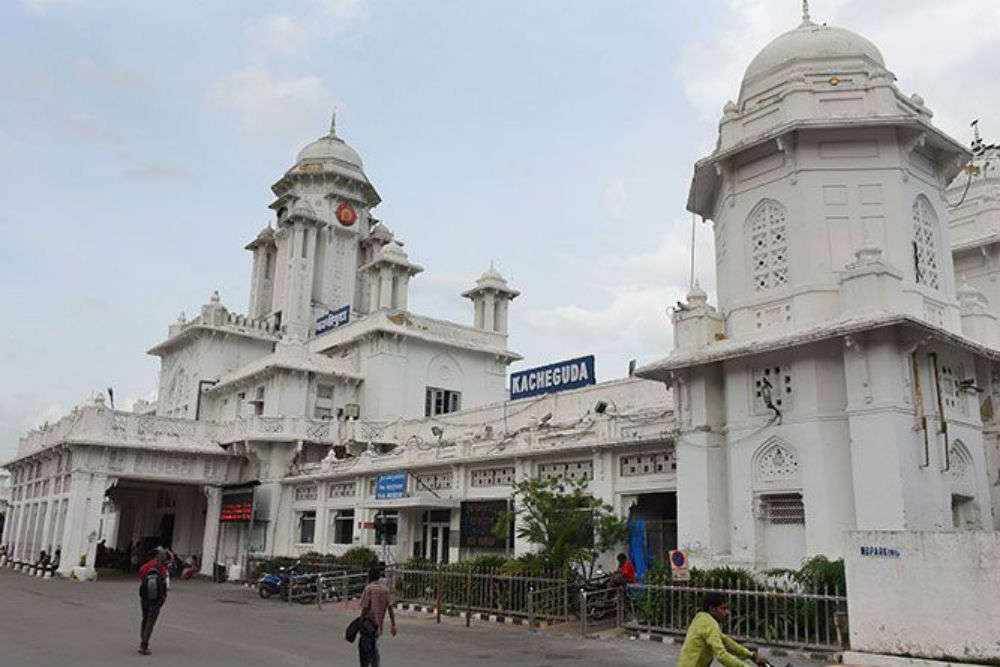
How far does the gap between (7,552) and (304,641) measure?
3703 centimetres

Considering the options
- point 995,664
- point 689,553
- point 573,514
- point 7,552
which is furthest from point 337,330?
point 995,664

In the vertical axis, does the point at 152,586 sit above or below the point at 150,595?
above

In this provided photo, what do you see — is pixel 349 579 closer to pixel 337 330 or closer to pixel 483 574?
pixel 483 574

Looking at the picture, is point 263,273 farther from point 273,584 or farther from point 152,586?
point 152,586

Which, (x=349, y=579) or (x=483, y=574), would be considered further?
(x=349, y=579)

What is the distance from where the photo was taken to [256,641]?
15.3 m

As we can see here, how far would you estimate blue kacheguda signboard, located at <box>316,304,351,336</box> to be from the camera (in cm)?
4242

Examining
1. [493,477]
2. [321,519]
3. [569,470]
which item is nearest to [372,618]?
[569,470]

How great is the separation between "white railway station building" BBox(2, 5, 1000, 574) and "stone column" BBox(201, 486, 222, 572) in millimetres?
196

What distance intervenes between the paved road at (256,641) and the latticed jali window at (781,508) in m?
3.32

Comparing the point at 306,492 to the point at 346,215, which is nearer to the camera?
the point at 306,492

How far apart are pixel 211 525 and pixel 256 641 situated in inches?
939

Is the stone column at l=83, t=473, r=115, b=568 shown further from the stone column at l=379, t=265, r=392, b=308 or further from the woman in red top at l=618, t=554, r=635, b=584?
the woman in red top at l=618, t=554, r=635, b=584

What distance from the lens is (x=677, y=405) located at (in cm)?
1805
